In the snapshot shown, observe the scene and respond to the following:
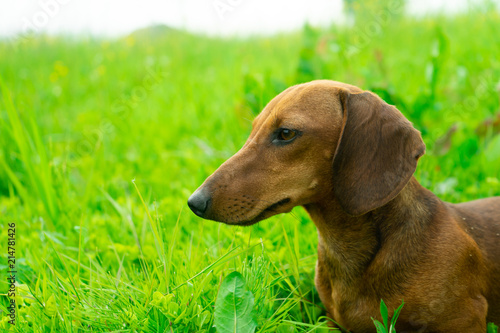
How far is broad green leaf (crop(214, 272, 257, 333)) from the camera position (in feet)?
5.87

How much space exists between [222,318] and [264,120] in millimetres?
884

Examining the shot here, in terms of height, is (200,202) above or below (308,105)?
below

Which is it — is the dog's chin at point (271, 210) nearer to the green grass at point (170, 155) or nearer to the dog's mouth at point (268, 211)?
the dog's mouth at point (268, 211)

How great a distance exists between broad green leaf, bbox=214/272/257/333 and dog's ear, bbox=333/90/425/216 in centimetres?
55

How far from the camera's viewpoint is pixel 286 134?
6.56 ft

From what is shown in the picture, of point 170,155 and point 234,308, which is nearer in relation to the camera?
point 234,308

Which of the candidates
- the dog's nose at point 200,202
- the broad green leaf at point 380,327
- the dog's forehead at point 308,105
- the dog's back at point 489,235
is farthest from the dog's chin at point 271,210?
the dog's back at point 489,235

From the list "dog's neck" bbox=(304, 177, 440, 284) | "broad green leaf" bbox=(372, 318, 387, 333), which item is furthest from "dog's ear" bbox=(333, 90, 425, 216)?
"broad green leaf" bbox=(372, 318, 387, 333)

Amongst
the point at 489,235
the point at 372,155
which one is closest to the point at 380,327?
the point at 372,155

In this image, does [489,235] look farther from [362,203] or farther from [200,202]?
[200,202]

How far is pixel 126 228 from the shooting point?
3.03 meters

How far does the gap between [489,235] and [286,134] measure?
3.67ft

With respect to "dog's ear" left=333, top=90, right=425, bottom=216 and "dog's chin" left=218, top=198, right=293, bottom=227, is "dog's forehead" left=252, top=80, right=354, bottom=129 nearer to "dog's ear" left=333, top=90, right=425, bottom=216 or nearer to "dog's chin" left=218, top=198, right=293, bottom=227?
"dog's ear" left=333, top=90, right=425, bottom=216

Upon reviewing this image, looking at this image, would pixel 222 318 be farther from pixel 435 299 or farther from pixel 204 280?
pixel 435 299
